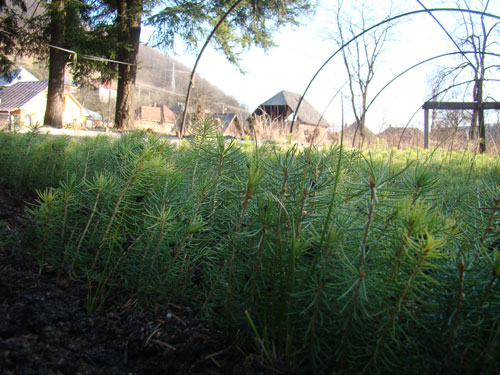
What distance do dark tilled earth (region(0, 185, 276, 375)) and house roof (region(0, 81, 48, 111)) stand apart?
135 ft

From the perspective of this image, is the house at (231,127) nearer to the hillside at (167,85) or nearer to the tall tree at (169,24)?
the tall tree at (169,24)

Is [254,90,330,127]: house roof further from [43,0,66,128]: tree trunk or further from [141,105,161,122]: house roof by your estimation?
[141,105,161,122]: house roof

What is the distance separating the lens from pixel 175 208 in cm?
94

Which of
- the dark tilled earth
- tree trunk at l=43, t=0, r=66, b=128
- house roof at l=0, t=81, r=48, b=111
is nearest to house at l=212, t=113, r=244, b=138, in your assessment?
the dark tilled earth

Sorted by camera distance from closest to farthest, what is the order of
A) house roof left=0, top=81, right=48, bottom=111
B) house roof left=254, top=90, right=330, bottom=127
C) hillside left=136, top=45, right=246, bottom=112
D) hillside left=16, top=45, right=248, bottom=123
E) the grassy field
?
the grassy field < house roof left=254, top=90, right=330, bottom=127 < house roof left=0, top=81, right=48, bottom=111 < hillside left=16, top=45, right=248, bottom=123 < hillside left=136, top=45, right=246, bottom=112

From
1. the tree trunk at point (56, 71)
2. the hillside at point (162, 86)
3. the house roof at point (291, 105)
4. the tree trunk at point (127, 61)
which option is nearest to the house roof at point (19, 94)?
the hillside at point (162, 86)

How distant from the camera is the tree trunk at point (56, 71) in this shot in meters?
10.6

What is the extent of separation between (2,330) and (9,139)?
1736 millimetres

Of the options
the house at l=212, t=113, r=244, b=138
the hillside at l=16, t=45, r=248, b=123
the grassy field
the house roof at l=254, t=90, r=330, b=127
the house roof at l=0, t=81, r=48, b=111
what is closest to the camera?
the grassy field

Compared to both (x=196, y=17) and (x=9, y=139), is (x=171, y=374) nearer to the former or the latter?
(x=9, y=139)

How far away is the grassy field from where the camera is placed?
510mm

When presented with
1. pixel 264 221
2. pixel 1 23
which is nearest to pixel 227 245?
pixel 264 221

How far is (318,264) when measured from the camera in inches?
24.8

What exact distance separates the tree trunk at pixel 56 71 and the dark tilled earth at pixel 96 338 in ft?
37.6
